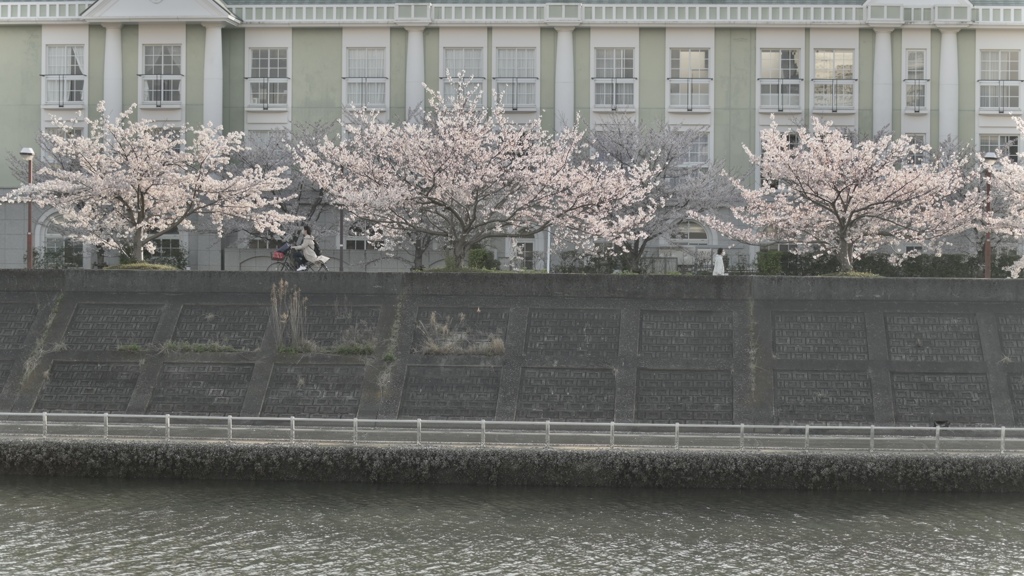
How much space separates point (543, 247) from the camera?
62.5 metres

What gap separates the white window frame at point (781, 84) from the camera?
63.7m

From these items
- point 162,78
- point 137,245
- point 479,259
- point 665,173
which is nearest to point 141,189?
point 137,245

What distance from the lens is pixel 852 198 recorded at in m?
47.5

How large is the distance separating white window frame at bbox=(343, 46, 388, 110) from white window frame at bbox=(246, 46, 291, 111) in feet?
9.43

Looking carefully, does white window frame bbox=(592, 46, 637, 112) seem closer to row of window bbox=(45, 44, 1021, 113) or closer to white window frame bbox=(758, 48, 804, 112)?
row of window bbox=(45, 44, 1021, 113)

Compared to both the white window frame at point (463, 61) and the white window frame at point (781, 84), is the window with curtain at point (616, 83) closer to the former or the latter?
the white window frame at point (463, 61)

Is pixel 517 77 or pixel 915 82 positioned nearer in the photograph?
pixel 915 82

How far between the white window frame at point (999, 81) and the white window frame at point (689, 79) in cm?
1243

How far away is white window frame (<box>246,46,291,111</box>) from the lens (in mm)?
64625

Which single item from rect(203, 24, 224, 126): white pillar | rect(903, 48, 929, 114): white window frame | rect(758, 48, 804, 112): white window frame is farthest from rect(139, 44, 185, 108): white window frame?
rect(903, 48, 929, 114): white window frame

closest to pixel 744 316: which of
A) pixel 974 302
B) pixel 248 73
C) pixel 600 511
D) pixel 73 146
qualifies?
pixel 974 302

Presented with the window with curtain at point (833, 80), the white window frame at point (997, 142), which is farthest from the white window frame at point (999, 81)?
the window with curtain at point (833, 80)

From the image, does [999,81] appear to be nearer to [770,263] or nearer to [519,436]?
[770,263]

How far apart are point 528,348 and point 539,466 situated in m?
8.73
